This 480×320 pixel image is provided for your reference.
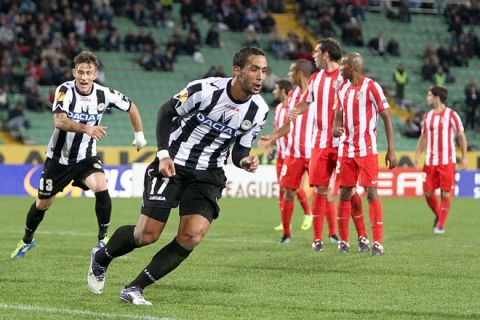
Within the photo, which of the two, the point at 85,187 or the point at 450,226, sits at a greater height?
the point at 85,187

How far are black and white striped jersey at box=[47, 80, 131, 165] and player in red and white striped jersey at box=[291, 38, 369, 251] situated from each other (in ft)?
8.62

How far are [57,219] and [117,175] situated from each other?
6617 mm

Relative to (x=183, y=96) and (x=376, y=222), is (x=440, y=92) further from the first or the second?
(x=183, y=96)

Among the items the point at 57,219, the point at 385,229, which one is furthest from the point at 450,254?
the point at 57,219

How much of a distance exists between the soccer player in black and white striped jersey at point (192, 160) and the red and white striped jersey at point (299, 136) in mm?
5630

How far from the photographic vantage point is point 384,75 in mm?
36094

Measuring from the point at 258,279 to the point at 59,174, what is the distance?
2.81 m

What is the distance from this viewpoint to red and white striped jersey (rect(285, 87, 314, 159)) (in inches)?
551

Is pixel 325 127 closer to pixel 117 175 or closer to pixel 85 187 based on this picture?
pixel 85 187

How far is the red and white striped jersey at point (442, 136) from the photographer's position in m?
16.8

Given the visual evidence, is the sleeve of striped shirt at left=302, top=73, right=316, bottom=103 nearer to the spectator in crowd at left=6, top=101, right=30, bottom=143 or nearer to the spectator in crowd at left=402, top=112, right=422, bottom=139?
the spectator in crowd at left=6, top=101, right=30, bottom=143

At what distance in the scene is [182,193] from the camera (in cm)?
812

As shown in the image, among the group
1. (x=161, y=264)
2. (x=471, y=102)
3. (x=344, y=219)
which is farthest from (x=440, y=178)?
(x=471, y=102)

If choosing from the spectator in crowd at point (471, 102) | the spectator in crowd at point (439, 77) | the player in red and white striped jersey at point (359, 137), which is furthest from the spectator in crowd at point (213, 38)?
the player in red and white striped jersey at point (359, 137)
